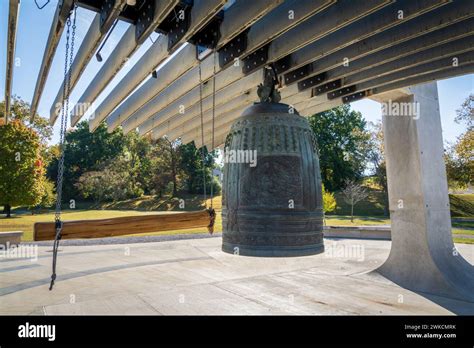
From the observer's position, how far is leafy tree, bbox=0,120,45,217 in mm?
24438

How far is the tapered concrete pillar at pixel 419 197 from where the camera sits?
24.1 ft

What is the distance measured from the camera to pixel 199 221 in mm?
3771

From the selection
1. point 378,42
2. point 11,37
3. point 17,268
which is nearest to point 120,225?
point 11,37

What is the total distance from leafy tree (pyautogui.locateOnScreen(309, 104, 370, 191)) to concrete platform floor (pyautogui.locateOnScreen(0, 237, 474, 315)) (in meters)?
33.9

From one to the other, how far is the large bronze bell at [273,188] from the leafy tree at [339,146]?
4059cm

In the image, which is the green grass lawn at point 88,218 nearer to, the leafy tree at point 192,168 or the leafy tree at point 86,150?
the leafy tree at point 192,168

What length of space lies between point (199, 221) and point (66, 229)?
4.76ft

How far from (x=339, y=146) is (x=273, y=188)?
47420 mm

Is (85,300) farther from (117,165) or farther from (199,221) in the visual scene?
(117,165)

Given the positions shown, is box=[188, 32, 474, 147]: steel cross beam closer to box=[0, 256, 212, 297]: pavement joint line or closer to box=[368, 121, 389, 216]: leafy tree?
box=[0, 256, 212, 297]: pavement joint line

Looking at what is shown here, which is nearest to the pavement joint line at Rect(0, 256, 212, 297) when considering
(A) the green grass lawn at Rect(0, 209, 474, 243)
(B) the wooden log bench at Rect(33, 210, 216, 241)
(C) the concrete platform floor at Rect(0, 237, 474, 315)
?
(C) the concrete platform floor at Rect(0, 237, 474, 315)

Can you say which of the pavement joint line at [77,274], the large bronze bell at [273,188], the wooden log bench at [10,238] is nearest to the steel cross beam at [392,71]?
the large bronze bell at [273,188]

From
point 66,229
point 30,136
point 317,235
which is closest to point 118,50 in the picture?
point 66,229

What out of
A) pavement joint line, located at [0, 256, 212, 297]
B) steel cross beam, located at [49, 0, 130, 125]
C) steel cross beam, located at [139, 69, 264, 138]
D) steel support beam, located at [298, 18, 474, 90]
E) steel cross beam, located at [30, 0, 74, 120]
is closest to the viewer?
steel cross beam, located at [49, 0, 130, 125]
